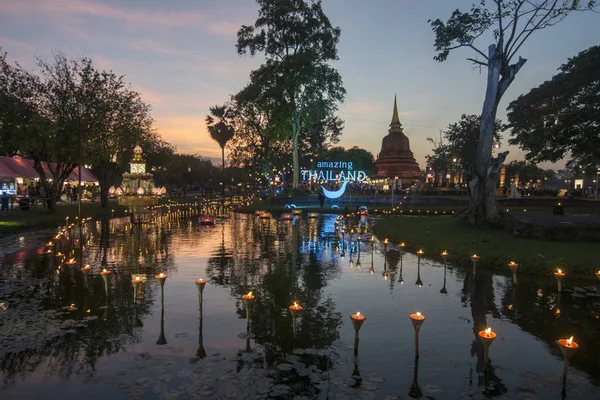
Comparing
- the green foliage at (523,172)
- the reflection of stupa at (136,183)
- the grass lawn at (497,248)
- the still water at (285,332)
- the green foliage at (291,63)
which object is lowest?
the still water at (285,332)

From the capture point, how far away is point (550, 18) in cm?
2275

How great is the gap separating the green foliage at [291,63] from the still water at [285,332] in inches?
1459

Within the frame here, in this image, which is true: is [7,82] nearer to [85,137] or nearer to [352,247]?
[85,137]

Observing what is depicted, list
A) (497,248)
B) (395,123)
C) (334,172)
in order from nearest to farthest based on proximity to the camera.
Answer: (497,248)
(334,172)
(395,123)

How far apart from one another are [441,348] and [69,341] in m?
7.46

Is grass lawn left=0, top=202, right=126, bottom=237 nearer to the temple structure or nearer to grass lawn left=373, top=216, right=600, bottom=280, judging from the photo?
grass lawn left=373, top=216, right=600, bottom=280

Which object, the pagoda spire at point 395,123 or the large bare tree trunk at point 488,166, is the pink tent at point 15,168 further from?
the pagoda spire at point 395,123

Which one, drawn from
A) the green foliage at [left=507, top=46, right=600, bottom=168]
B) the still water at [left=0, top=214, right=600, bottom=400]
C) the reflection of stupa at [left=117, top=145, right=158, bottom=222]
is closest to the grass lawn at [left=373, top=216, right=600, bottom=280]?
the still water at [left=0, top=214, right=600, bottom=400]

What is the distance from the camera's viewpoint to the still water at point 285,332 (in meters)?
6.54

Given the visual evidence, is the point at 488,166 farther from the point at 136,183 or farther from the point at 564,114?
the point at 136,183

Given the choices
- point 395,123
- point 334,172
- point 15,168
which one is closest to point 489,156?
point 15,168

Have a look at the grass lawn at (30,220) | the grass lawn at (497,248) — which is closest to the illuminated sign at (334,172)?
the grass lawn at (30,220)

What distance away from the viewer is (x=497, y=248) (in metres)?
17.2

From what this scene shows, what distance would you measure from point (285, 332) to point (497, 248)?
39.7ft
